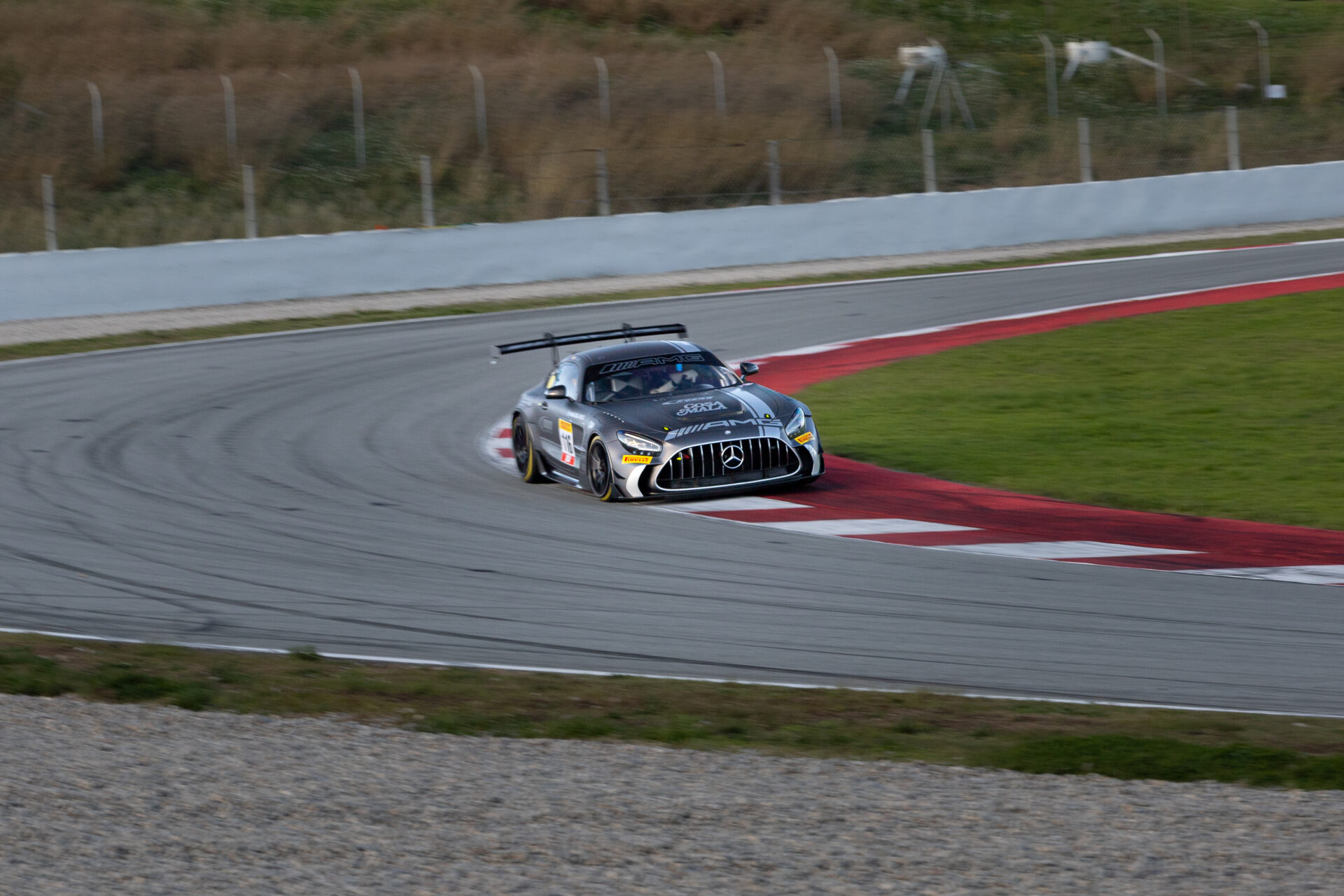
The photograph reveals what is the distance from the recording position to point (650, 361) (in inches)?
536

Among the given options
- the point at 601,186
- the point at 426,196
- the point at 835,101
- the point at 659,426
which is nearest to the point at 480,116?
the point at 601,186

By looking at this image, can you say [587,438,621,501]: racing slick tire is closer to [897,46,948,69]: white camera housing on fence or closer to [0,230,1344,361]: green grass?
[0,230,1344,361]: green grass

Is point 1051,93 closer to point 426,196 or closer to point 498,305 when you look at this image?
point 426,196

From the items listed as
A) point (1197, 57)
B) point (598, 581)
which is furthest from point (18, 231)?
point (1197, 57)

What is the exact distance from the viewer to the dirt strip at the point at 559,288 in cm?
2420

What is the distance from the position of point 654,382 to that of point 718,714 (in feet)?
21.1

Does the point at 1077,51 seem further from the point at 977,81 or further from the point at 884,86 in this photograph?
the point at 884,86

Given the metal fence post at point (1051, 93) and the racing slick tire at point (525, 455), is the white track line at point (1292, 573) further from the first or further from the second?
the metal fence post at point (1051, 93)

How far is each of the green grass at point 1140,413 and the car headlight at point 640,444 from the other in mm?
2422

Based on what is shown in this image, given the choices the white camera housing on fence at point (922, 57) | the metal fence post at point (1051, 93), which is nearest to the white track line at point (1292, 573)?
the metal fence post at point (1051, 93)

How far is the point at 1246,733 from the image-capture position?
6.69 meters

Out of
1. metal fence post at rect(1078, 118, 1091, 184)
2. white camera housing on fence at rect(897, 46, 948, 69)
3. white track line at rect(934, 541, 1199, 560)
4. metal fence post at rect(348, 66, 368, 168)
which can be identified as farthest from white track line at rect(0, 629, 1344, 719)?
white camera housing on fence at rect(897, 46, 948, 69)

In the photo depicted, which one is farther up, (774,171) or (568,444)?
(774,171)

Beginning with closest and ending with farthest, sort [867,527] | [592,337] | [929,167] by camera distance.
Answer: [867,527], [592,337], [929,167]
